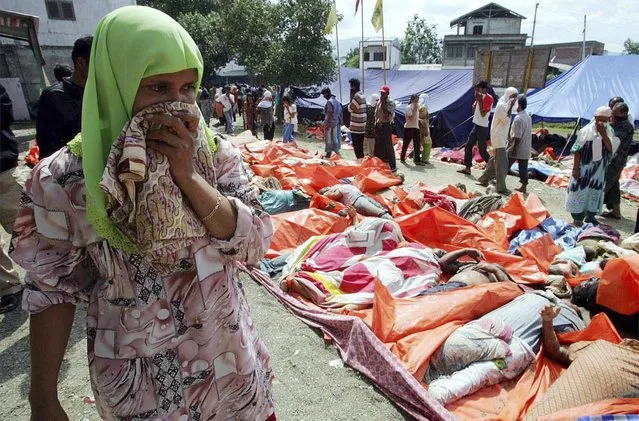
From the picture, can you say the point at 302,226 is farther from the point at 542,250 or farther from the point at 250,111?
the point at 250,111

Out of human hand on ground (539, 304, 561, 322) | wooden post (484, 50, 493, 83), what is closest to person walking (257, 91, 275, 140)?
wooden post (484, 50, 493, 83)

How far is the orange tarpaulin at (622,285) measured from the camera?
2.83m

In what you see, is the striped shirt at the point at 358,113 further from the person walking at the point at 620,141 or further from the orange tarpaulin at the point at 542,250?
the orange tarpaulin at the point at 542,250

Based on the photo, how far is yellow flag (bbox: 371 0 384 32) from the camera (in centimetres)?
1010

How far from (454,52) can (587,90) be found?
25337 millimetres

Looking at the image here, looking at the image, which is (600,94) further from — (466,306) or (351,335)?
(351,335)

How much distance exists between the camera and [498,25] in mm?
33406

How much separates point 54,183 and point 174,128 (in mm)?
303

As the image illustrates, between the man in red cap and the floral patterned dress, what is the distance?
22.0 ft

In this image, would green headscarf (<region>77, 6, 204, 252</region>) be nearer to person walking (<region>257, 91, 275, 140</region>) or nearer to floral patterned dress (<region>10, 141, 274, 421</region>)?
floral patterned dress (<region>10, 141, 274, 421</region>)

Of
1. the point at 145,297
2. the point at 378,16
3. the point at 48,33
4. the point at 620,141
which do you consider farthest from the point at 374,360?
the point at 48,33

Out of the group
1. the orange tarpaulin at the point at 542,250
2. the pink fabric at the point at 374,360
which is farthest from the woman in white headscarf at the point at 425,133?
the pink fabric at the point at 374,360

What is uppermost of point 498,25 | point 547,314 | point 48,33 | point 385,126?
point 498,25

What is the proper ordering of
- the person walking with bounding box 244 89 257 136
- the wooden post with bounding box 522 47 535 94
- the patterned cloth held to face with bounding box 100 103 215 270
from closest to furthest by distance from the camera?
the patterned cloth held to face with bounding box 100 103 215 270 < the wooden post with bounding box 522 47 535 94 < the person walking with bounding box 244 89 257 136
